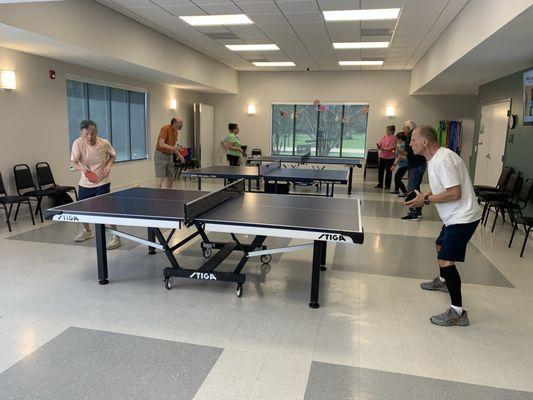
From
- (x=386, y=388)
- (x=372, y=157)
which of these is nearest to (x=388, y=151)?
(x=372, y=157)

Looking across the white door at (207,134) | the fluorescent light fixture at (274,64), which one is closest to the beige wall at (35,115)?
the white door at (207,134)

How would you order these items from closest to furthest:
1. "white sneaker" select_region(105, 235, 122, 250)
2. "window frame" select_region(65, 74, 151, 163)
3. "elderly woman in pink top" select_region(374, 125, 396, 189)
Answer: "white sneaker" select_region(105, 235, 122, 250) → "window frame" select_region(65, 74, 151, 163) → "elderly woman in pink top" select_region(374, 125, 396, 189)

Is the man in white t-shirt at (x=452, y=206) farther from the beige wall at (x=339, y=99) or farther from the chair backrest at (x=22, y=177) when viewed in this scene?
the beige wall at (x=339, y=99)

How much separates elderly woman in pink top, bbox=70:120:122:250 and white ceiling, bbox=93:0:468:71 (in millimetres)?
2701

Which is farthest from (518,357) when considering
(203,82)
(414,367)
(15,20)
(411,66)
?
(411,66)

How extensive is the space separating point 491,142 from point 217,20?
5881 mm

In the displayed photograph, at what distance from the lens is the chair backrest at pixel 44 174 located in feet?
21.8

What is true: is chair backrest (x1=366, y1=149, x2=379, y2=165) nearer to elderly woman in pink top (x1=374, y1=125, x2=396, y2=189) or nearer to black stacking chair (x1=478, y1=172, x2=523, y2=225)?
elderly woman in pink top (x1=374, y1=125, x2=396, y2=189)

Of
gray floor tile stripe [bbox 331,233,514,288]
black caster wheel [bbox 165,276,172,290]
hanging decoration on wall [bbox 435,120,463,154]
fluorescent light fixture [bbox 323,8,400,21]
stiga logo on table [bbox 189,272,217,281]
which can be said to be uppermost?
fluorescent light fixture [bbox 323,8,400,21]

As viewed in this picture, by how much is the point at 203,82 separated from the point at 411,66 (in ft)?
19.1

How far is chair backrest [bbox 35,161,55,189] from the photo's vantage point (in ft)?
21.8

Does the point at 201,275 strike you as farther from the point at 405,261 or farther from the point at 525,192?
the point at 525,192

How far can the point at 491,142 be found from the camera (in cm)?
833

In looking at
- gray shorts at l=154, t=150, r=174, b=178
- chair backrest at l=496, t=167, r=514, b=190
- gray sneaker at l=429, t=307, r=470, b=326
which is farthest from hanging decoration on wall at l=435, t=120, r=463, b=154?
gray sneaker at l=429, t=307, r=470, b=326
